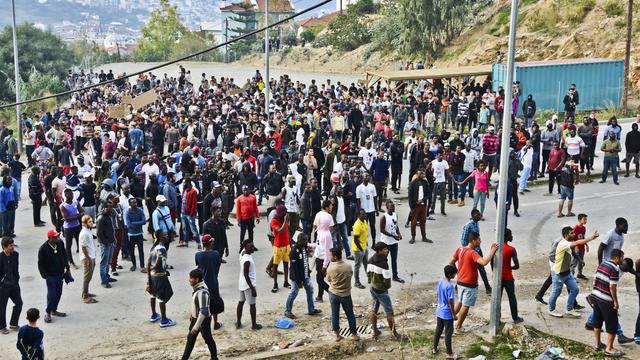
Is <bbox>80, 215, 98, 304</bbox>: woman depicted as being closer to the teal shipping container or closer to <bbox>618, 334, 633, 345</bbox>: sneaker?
<bbox>618, 334, 633, 345</bbox>: sneaker

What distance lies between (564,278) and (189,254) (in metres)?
7.14

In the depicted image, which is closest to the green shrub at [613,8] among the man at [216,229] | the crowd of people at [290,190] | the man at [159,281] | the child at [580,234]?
the crowd of people at [290,190]

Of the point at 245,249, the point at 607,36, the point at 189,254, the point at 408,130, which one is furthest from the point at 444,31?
the point at 245,249

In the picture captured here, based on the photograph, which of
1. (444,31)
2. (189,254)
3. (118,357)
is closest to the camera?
(118,357)

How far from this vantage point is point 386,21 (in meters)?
53.7

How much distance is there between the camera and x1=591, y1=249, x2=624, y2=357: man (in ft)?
34.5

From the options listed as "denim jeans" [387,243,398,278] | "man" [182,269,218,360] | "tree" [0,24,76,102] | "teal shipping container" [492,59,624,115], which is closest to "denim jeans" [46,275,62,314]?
"man" [182,269,218,360]

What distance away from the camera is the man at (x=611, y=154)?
1939cm

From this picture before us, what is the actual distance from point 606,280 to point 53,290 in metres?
7.98

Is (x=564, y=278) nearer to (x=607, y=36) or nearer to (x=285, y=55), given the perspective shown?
(x=607, y=36)

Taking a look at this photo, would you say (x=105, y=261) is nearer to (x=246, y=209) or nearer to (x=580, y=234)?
(x=246, y=209)

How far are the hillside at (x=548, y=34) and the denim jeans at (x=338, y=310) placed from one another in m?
25.6

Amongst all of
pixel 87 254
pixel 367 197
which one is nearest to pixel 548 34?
pixel 367 197

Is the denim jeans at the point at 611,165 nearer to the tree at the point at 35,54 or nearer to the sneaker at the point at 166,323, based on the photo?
the sneaker at the point at 166,323
